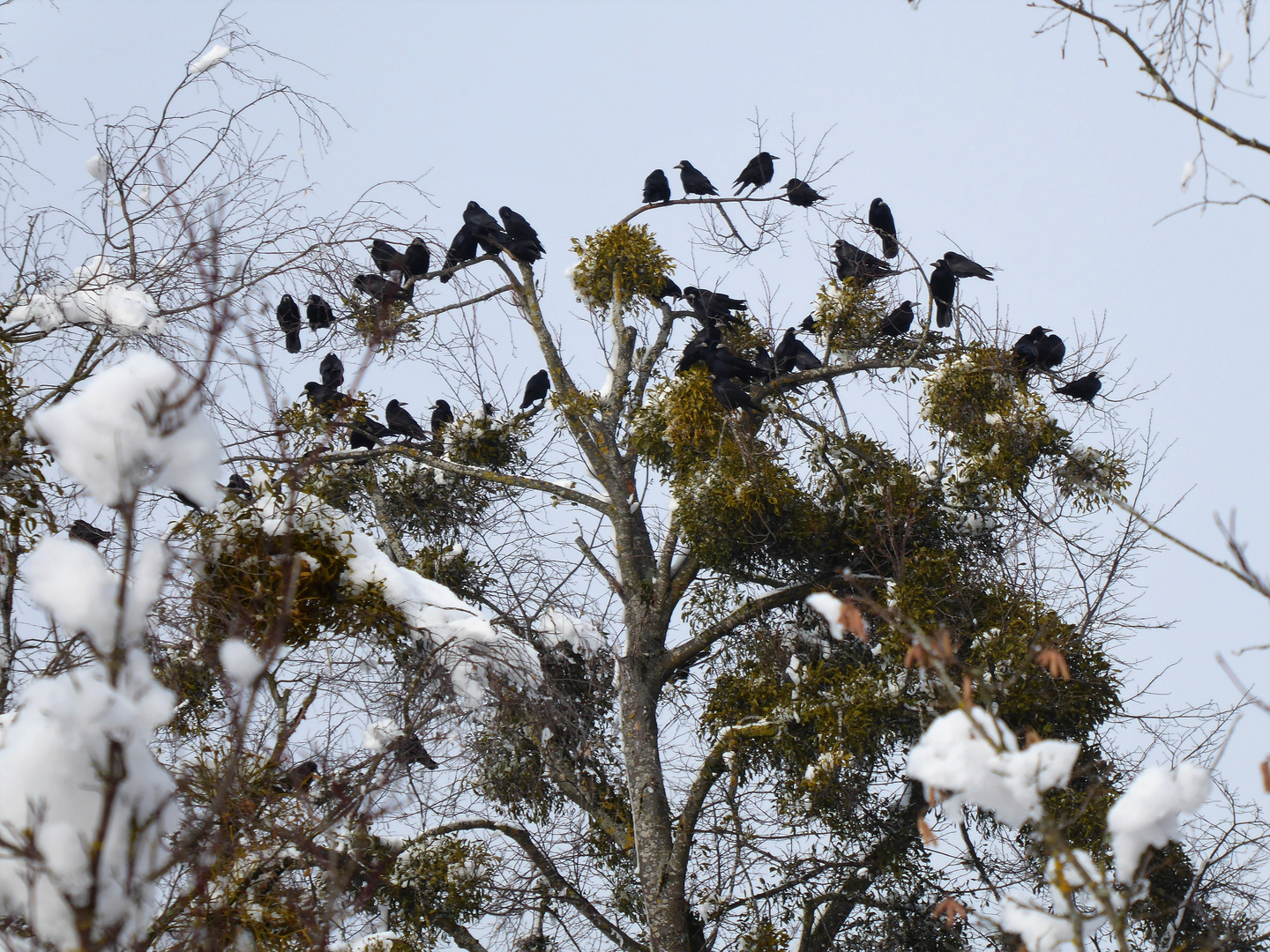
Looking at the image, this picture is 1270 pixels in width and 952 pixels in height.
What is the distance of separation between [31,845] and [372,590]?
7.80ft

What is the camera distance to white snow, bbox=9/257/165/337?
3.83 m

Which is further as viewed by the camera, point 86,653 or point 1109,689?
point 1109,689

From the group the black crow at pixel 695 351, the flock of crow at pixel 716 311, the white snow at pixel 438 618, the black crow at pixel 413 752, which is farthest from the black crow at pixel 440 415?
the white snow at pixel 438 618

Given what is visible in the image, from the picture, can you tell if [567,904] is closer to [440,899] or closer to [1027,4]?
[440,899]

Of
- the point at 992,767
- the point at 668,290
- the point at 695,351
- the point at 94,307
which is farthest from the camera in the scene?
the point at 668,290

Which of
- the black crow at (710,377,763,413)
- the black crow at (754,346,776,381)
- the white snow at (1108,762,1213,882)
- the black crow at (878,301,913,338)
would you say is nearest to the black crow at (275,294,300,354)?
the black crow at (710,377,763,413)

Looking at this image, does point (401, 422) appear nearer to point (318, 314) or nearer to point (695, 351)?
point (318, 314)

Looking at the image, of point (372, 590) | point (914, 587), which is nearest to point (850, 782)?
point (914, 587)

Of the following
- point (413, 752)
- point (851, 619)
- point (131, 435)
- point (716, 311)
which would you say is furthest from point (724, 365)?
point (131, 435)

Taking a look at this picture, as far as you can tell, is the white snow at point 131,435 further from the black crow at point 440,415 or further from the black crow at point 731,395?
the black crow at point 440,415

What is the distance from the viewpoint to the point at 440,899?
7.37 meters

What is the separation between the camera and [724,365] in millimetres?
6445

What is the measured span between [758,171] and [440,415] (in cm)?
287

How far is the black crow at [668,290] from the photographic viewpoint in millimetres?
7591
